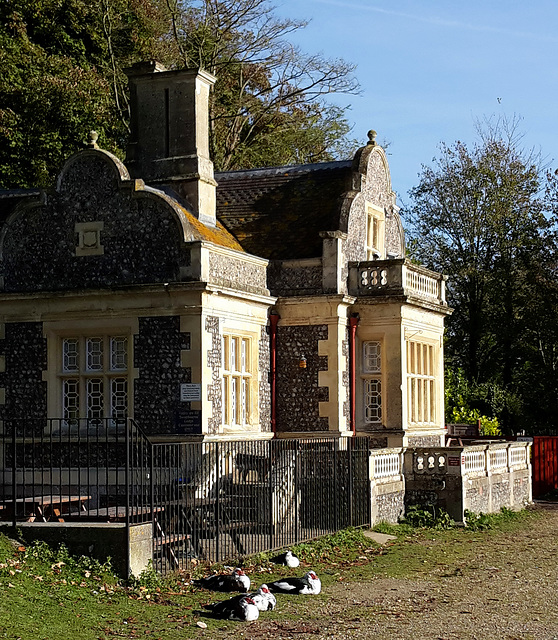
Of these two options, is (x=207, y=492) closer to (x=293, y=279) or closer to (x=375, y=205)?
(x=293, y=279)

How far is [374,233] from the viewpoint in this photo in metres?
25.3

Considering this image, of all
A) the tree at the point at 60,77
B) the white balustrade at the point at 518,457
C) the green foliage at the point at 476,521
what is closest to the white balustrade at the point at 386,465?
the green foliage at the point at 476,521

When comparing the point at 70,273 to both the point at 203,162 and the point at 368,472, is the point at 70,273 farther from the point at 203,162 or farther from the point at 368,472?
the point at 368,472

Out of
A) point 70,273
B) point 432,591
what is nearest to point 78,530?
point 432,591

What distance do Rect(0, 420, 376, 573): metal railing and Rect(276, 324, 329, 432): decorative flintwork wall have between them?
2695 millimetres

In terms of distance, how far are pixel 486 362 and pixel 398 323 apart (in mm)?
19293

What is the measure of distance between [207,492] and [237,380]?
4393 millimetres

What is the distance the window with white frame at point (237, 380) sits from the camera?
2122 centimetres

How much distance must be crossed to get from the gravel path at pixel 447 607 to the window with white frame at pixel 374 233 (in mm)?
8866

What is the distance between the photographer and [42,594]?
1224 centimetres

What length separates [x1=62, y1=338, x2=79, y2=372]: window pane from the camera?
21297 mm

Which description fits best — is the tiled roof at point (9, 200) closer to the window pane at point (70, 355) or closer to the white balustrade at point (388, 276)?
the window pane at point (70, 355)

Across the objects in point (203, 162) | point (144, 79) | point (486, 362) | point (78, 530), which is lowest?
point (78, 530)

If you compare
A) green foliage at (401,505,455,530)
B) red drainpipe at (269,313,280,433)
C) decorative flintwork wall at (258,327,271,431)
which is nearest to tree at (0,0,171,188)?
red drainpipe at (269,313,280,433)
